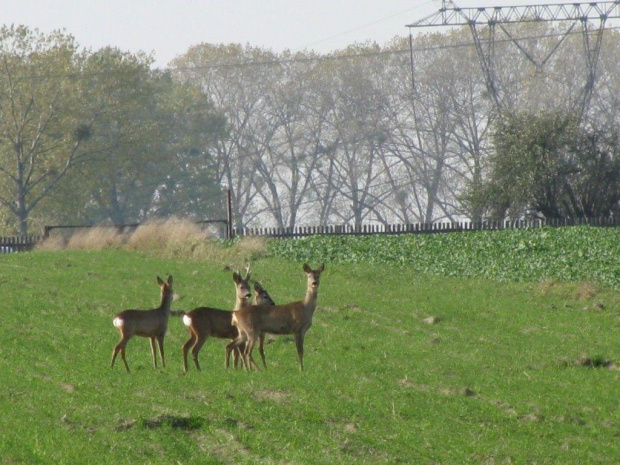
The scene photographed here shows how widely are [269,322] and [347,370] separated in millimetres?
1260

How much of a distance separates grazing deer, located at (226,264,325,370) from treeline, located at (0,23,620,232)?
1934 inches

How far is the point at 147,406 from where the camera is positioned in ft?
41.1

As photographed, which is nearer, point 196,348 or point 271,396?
point 271,396

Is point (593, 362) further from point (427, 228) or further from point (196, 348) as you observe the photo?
point (427, 228)

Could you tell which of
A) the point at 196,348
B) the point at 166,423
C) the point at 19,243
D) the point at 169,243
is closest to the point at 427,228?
the point at 169,243

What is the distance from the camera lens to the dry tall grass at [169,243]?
108ft

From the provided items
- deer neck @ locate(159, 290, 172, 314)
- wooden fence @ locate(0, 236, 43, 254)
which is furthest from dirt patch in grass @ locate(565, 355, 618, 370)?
wooden fence @ locate(0, 236, 43, 254)

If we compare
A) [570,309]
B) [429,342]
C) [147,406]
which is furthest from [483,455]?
[570,309]

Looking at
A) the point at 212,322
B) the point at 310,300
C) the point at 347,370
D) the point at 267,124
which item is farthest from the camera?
the point at 267,124

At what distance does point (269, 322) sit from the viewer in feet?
52.1

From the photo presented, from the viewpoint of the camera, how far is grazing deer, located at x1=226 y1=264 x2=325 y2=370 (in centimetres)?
1565

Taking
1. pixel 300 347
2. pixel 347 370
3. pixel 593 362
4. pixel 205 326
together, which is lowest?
pixel 593 362

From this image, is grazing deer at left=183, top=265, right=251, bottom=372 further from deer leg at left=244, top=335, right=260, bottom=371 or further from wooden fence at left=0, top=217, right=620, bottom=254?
wooden fence at left=0, top=217, right=620, bottom=254

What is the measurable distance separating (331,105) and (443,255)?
159 ft
